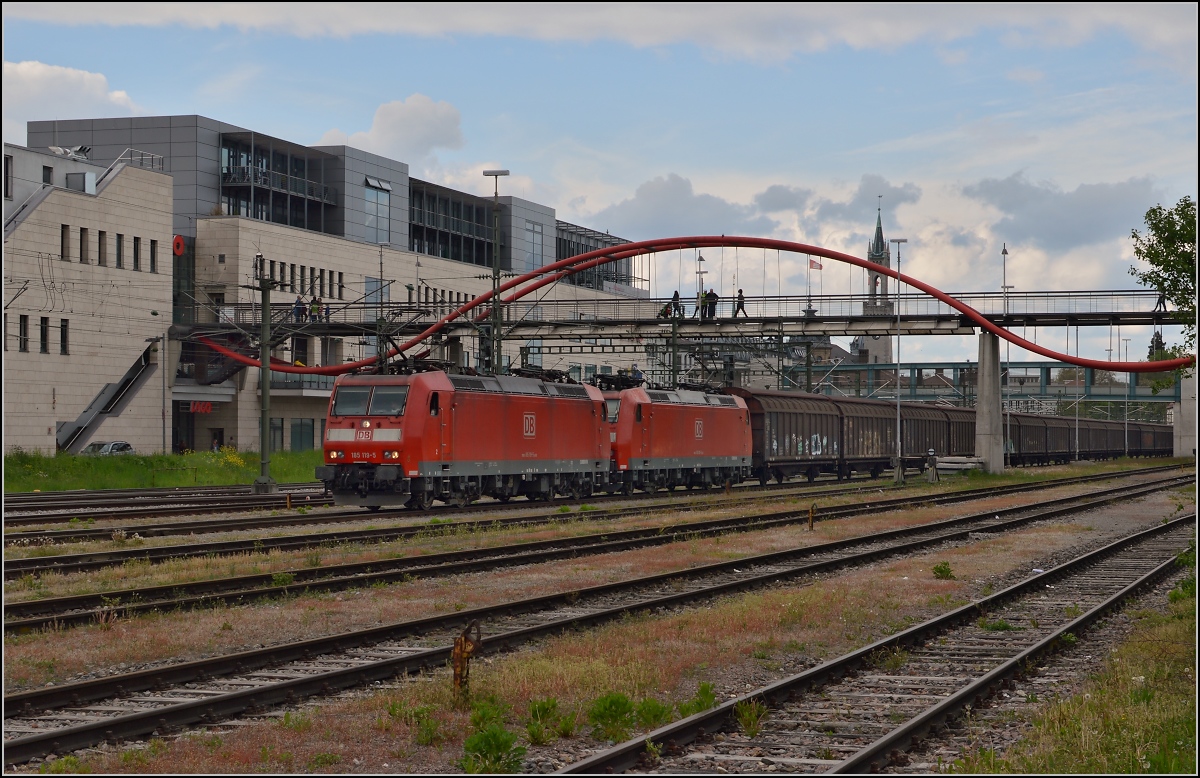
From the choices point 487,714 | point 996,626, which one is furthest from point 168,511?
point 487,714

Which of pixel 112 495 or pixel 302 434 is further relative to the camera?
pixel 302 434

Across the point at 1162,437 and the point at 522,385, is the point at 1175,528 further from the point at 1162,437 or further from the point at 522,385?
the point at 1162,437

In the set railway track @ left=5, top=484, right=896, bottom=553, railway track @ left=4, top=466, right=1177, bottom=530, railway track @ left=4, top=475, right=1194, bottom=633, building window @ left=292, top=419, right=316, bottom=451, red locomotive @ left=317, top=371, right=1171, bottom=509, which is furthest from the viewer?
building window @ left=292, top=419, right=316, bottom=451

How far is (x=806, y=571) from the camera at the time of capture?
2281 cm

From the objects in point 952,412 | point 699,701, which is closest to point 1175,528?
point 699,701

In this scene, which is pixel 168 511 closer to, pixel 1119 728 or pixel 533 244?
pixel 1119 728

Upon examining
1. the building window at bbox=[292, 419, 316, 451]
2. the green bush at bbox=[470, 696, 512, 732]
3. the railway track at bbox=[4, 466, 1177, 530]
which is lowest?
the green bush at bbox=[470, 696, 512, 732]

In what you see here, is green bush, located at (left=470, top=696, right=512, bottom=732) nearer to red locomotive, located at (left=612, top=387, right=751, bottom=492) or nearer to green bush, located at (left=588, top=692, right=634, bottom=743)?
green bush, located at (left=588, top=692, right=634, bottom=743)

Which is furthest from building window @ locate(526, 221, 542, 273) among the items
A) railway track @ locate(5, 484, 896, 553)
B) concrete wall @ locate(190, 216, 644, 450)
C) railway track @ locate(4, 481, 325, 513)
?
railway track @ locate(5, 484, 896, 553)

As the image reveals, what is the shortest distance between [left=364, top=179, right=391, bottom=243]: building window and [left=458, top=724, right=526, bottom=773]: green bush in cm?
7715

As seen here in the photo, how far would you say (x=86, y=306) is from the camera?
61.1m

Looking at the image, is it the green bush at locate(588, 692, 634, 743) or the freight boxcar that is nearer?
the green bush at locate(588, 692, 634, 743)

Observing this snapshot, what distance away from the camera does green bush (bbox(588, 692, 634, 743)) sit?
10531 millimetres

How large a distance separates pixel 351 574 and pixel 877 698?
11359 millimetres
